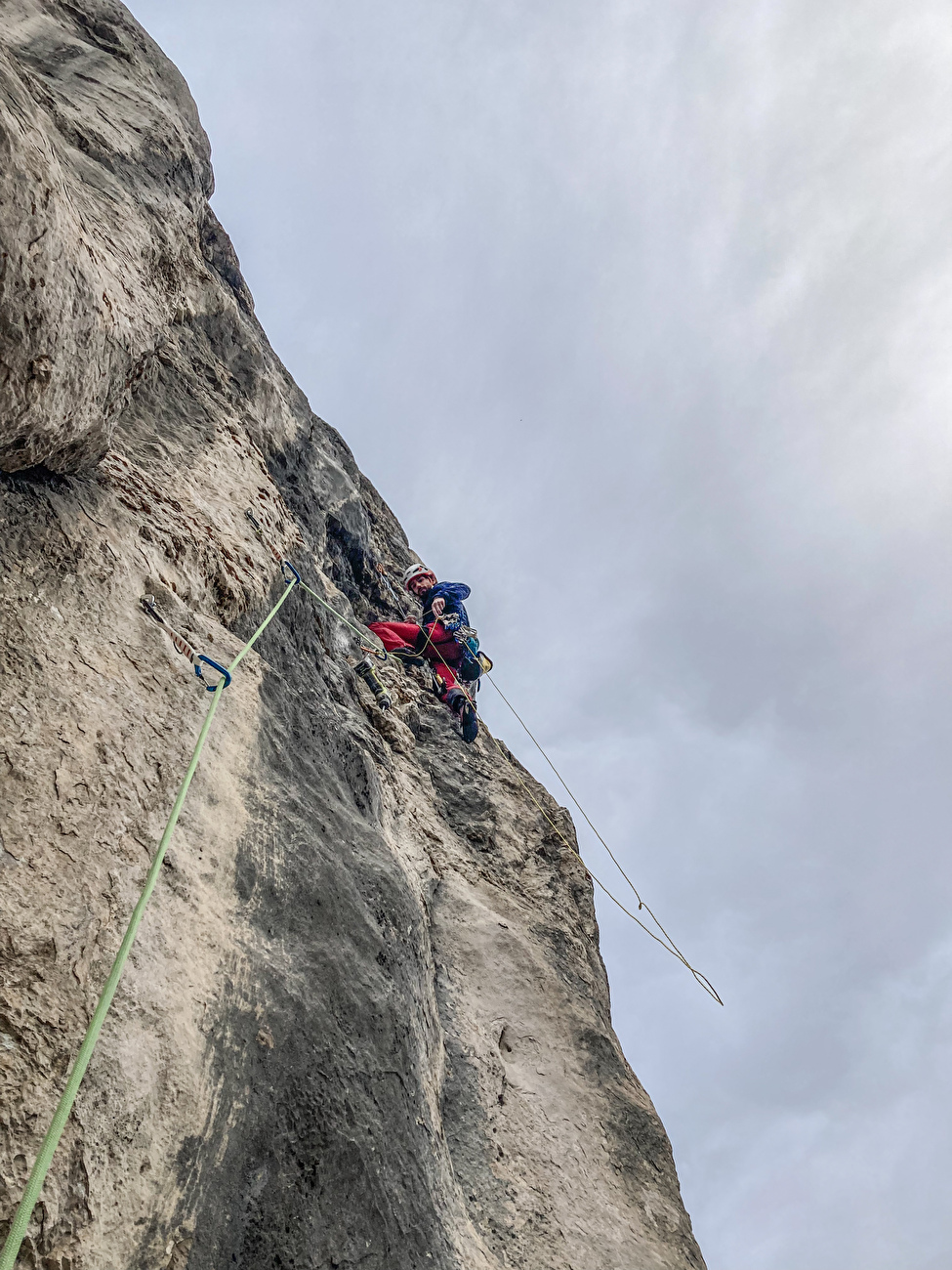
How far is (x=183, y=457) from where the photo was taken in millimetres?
5738

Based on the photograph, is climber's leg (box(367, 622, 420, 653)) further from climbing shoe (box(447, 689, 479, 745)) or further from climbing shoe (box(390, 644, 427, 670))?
climbing shoe (box(447, 689, 479, 745))

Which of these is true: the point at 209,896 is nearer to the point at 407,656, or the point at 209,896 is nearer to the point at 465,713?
the point at 465,713

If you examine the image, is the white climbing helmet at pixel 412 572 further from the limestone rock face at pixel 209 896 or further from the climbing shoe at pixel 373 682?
the limestone rock face at pixel 209 896

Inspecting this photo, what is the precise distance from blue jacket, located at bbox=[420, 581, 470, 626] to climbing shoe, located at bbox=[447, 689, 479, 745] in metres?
1.37

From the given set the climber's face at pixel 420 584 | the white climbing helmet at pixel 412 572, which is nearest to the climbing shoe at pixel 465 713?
the climber's face at pixel 420 584

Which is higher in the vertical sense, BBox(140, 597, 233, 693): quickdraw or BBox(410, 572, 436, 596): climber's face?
BBox(410, 572, 436, 596): climber's face

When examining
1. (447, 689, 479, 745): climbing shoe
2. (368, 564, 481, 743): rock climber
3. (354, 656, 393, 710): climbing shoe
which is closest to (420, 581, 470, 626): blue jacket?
(368, 564, 481, 743): rock climber

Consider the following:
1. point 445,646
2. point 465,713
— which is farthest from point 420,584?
point 465,713

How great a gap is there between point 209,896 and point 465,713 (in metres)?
5.89

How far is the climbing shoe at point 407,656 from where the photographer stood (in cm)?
943

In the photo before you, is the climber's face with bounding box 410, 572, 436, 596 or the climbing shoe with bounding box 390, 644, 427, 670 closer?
the climbing shoe with bounding box 390, 644, 427, 670

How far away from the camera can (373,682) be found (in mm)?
7496

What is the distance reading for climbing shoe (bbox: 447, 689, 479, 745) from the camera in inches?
351

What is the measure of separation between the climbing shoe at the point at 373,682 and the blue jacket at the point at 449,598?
9.10 ft
